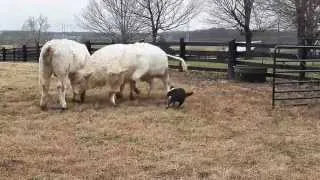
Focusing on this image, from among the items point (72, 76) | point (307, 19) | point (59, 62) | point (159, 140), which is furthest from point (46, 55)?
point (307, 19)

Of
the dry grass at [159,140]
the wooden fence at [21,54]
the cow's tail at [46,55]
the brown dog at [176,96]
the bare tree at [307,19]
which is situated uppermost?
the bare tree at [307,19]

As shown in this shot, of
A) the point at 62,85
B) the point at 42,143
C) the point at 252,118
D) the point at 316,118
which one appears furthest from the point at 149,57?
the point at 42,143

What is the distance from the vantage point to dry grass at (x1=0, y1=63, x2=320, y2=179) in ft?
20.1

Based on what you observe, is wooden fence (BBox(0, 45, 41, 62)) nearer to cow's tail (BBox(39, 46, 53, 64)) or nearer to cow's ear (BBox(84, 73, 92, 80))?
cow's ear (BBox(84, 73, 92, 80))

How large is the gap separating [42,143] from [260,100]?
523cm

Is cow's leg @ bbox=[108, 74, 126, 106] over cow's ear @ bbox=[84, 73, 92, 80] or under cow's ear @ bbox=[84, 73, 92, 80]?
under

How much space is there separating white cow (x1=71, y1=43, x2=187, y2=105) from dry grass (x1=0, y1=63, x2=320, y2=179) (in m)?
0.42

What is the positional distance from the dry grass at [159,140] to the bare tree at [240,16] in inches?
1028

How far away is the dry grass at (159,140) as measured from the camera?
6.13 metres

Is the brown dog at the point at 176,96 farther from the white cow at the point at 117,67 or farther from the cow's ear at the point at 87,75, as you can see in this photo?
the cow's ear at the point at 87,75

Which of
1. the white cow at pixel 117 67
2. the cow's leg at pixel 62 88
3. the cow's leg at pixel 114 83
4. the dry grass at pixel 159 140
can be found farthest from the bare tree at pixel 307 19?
the cow's leg at pixel 62 88

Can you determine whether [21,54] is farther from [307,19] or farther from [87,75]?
[87,75]

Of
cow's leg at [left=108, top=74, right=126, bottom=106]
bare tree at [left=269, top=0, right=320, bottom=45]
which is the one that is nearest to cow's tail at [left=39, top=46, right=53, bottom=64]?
cow's leg at [left=108, top=74, right=126, bottom=106]

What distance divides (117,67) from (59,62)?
1164 mm
